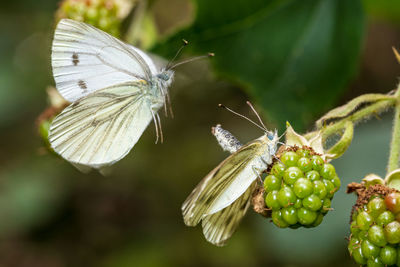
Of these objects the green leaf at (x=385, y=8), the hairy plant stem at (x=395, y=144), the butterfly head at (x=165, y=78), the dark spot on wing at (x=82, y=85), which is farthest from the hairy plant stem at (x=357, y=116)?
the green leaf at (x=385, y=8)

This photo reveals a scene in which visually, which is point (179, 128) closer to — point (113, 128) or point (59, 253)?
point (59, 253)

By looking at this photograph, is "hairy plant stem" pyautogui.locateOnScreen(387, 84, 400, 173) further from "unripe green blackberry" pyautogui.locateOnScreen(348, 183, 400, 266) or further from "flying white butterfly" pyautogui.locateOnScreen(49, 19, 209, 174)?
"flying white butterfly" pyautogui.locateOnScreen(49, 19, 209, 174)

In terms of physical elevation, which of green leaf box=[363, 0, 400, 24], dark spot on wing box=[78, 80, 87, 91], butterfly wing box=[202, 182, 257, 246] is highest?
green leaf box=[363, 0, 400, 24]

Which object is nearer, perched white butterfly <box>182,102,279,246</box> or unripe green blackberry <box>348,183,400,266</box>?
unripe green blackberry <box>348,183,400,266</box>

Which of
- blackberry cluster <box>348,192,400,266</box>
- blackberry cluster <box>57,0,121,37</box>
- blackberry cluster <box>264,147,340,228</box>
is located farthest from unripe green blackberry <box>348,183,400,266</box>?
blackberry cluster <box>57,0,121,37</box>

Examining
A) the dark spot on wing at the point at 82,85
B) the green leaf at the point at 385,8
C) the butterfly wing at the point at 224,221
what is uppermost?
the green leaf at the point at 385,8

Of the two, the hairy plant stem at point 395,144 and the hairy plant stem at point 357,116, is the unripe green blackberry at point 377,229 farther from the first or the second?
the hairy plant stem at point 357,116
